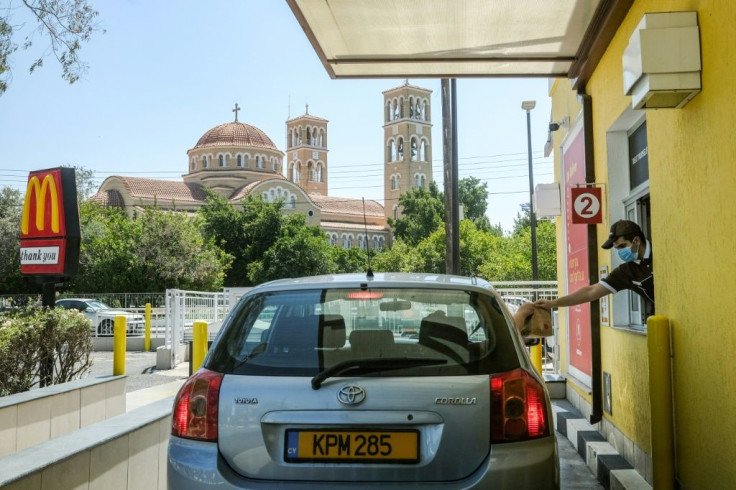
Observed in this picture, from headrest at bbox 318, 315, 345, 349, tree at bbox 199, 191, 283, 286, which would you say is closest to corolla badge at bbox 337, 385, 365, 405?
headrest at bbox 318, 315, 345, 349

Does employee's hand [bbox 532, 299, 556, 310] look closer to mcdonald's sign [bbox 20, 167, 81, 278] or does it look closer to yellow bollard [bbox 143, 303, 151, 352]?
mcdonald's sign [bbox 20, 167, 81, 278]

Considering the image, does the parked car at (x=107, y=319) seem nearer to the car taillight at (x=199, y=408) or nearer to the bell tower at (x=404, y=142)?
the car taillight at (x=199, y=408)

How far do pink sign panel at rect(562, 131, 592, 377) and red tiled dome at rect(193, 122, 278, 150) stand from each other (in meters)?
109

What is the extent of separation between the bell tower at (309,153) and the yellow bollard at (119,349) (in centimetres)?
13793

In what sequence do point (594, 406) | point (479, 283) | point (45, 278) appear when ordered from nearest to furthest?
point (479, 283), point (594, 406), point (45, 278)

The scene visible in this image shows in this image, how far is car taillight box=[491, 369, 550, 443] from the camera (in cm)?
330

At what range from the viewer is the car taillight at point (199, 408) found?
3.37 meters

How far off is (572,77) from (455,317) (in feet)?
17.7

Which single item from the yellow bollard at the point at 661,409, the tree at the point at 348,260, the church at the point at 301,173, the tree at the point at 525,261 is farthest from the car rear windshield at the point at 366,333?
the church at the point at 301,173

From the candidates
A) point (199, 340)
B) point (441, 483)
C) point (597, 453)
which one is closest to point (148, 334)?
point (199, 340)

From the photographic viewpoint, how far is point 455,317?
3.70 m

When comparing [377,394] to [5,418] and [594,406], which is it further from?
[594,406]

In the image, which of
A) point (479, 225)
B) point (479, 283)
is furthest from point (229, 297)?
point (479, 225)

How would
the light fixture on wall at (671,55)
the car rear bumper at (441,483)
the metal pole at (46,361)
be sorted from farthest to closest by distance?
1. the metal pole at (46,361)
2. the light fixture on wall at (671,55)
3. the car rear bumper at (441,483)
